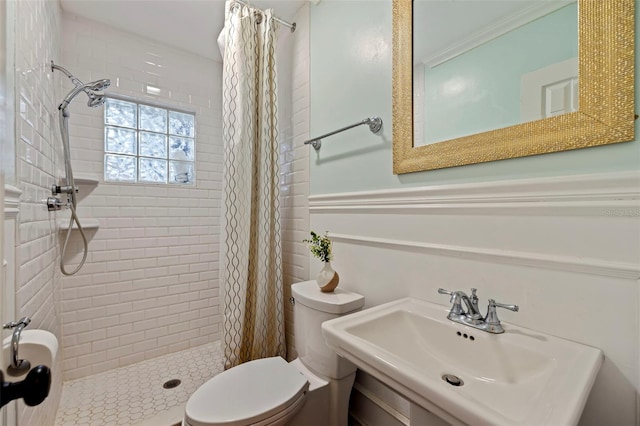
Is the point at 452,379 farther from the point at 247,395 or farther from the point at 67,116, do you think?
the point at 67,116

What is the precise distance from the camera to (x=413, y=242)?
1131 mm

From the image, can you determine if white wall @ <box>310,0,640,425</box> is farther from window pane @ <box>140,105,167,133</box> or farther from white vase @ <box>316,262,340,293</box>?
window pane @ <box>140,105,167,133</box>

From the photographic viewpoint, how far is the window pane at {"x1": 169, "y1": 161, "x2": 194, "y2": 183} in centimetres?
224

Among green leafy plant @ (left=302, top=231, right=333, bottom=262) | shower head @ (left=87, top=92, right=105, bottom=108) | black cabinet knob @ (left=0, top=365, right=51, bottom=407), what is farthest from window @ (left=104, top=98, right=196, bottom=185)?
black cabinet knob @ (left=0, top=365, right=51, bottom=407)

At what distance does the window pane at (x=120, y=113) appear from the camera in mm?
2008

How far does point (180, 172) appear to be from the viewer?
2.27m

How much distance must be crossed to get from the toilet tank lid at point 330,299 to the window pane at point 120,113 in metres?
1.81

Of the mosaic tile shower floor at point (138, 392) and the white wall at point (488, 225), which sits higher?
the white wall at point (488, 225)

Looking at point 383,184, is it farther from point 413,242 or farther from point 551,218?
point 551,218

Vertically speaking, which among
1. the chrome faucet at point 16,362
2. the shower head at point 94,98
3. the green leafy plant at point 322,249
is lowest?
the chrome faucet at point 16,362

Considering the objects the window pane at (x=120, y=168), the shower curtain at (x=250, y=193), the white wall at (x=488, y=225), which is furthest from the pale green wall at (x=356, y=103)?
the window pane at (x=120, y=168)

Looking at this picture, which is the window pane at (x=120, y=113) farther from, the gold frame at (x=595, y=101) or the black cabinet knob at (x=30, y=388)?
the gold frame at (x=595, y=101)

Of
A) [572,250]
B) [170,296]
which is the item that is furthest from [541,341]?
[170,296]

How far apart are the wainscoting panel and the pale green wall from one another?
0.20 feet
